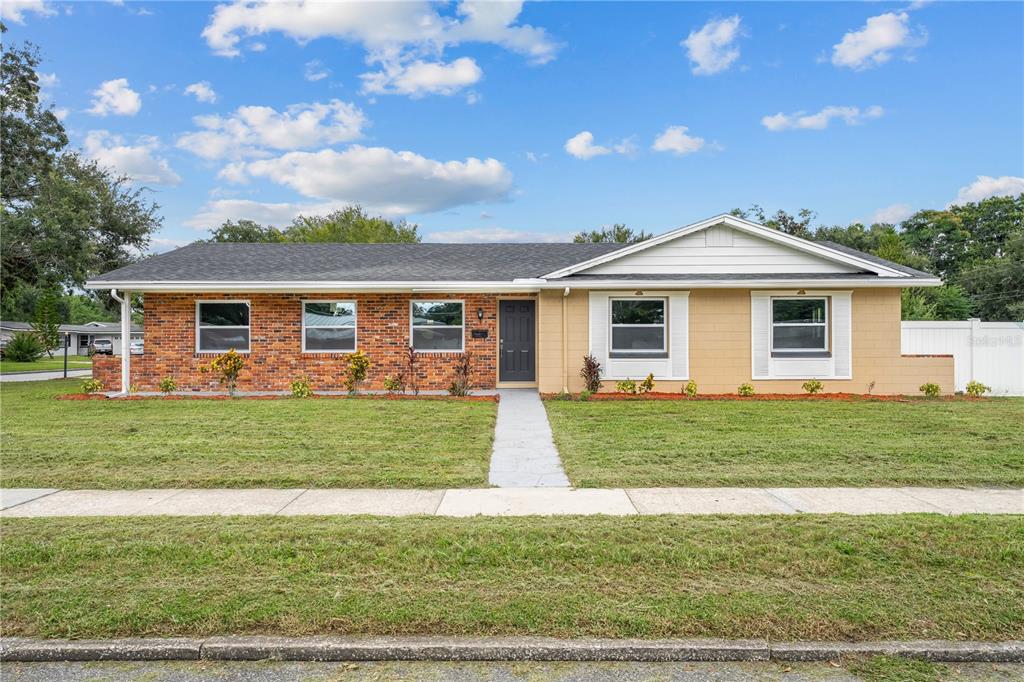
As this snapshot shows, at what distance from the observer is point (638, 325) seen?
1328cm

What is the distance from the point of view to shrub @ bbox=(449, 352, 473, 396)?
12.5 m

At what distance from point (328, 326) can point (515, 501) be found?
387 inches

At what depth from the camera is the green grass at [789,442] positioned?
631 cm

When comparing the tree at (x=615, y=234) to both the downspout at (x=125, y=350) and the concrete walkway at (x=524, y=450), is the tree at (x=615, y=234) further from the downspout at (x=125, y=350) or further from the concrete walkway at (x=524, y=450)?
the downspout at (x=125, y=350)

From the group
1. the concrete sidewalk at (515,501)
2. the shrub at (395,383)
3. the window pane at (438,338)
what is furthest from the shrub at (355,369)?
the concrete sidewalk at (515,501)

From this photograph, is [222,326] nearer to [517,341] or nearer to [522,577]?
[517,341]

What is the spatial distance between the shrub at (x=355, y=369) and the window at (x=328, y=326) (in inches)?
30.6

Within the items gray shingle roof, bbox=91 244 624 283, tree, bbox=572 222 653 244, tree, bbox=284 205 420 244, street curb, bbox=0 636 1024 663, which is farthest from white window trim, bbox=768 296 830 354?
tree, bbox=284 205 420 244

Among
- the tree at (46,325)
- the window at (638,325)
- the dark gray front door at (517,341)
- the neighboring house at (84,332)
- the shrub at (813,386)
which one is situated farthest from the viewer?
the neighboring house at (84,332)

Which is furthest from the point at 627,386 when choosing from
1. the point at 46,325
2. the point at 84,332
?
the point at 84,332

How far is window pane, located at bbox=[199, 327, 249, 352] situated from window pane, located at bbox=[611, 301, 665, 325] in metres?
8.76

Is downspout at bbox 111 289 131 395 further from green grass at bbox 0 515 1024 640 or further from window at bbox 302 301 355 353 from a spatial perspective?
green grass at bbox 0 515 1024 640

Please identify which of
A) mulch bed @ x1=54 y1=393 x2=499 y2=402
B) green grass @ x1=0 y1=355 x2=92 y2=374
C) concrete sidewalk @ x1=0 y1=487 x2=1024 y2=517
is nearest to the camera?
concrete sidewalk @ x1=0 y1=487 x2=1024 y2=517

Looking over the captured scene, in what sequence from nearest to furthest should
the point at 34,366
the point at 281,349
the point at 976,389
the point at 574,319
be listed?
1. the point at 976,389
2. the point at 574,319
3. the point at 281,349
4. the point at 34,366
